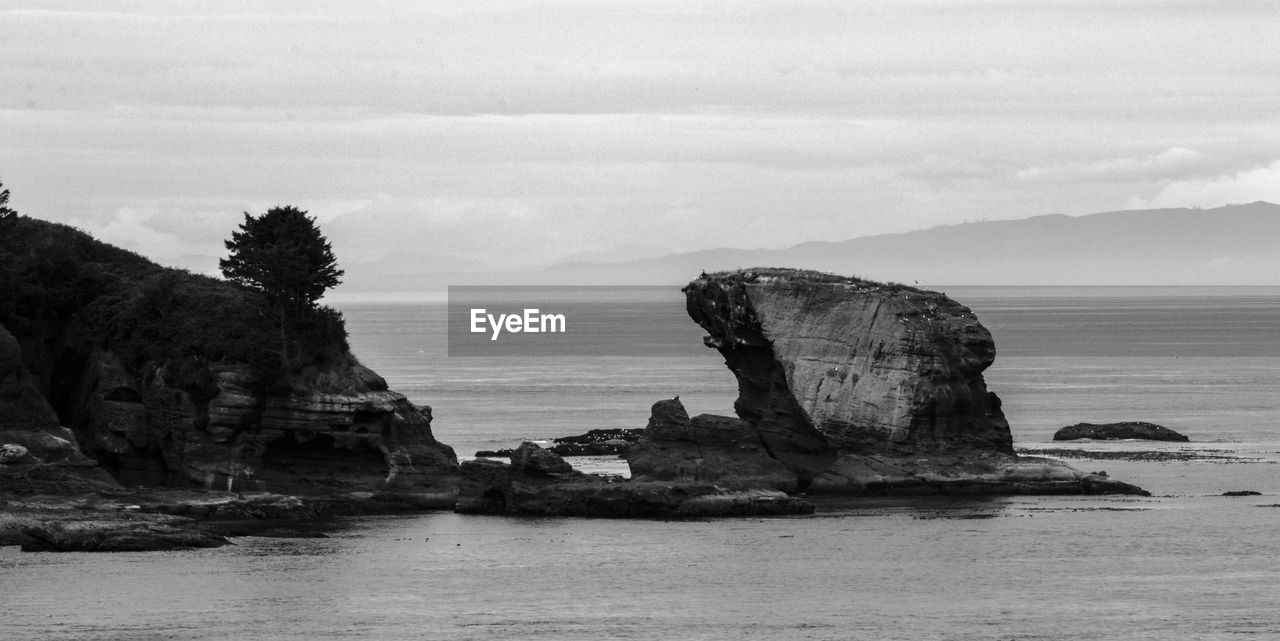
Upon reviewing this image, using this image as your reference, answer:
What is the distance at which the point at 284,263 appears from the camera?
3396 inches

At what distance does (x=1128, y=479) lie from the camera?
89.8 meters

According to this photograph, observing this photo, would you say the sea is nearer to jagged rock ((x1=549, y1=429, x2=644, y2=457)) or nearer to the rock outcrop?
the rock outcrop

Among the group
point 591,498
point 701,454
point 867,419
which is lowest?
point 591,498

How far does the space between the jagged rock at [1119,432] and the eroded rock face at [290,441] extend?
41682 mm

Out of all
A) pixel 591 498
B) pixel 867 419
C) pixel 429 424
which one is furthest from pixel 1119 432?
pixel 429 424

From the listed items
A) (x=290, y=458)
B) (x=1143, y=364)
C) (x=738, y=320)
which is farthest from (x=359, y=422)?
(x=1143, y=364)

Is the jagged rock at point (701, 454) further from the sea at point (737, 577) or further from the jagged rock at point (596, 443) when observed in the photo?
the jagged rock at point (596, 443)

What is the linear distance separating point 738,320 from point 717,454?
8.90m

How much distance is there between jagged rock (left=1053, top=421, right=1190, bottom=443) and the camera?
10871 centimetres

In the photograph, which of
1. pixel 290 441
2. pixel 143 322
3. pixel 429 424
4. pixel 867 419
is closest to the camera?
pixel 290 441

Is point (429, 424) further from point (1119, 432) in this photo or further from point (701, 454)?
point (1119, 432)

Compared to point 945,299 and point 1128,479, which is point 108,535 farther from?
point 1128,479

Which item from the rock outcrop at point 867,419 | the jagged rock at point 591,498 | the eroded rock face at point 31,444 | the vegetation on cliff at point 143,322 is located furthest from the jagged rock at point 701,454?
the eroded rock face at point 31,444

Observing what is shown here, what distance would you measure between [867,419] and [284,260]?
27.3 meters
